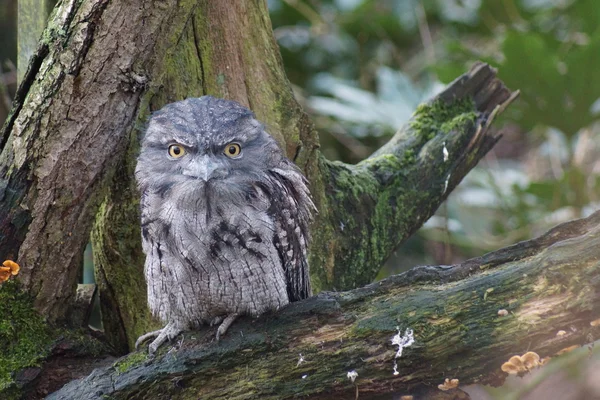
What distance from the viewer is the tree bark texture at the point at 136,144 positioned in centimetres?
228

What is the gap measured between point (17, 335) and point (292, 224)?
1.06 m

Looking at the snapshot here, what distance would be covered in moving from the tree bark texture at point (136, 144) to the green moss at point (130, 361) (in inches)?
15.6

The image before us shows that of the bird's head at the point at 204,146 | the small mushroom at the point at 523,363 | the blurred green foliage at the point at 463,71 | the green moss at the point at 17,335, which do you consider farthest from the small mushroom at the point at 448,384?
the blurred green foliage at the point at 463,71

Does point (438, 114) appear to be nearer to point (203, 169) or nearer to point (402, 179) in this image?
point (402, 179)

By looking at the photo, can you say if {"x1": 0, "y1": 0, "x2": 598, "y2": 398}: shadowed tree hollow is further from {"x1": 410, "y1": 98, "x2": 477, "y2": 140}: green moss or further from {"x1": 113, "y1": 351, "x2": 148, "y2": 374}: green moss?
{"x1": 410, "y1": 98, "x2": 477, "y2": 140}: green moss

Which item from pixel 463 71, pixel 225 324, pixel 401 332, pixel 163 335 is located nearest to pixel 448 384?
pixel 401 332

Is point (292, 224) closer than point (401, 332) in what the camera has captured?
No

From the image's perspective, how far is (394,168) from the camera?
3.24 metres

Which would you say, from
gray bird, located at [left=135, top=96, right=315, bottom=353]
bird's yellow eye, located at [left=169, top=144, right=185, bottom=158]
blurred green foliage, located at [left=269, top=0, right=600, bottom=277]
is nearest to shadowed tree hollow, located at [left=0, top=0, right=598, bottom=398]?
gray bird, located at [left=135, top=96, right=315, bottom=353]

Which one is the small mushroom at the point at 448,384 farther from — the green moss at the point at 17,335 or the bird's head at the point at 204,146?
the green moss at the point at 17,335

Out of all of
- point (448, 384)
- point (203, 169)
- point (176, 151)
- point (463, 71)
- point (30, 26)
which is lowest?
point (448, 384)

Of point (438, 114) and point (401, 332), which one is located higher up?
point (438, 114)

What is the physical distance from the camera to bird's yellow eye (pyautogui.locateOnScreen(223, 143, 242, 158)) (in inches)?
86.0

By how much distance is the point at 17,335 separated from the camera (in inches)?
94.6
